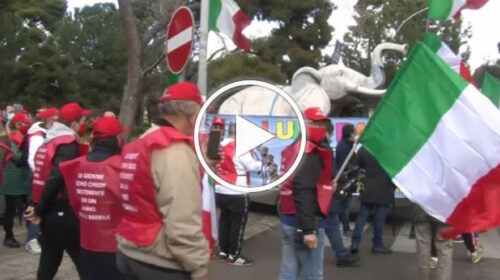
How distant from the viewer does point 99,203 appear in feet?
16.0

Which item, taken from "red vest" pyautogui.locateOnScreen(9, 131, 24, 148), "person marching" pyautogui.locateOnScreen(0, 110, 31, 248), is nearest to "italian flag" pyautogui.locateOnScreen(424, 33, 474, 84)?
"person marching" pyautogui.locateOnScreen(0, 110, 31, 248)

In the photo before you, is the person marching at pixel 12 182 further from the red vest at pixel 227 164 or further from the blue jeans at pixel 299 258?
the red vest at pixel 227 164

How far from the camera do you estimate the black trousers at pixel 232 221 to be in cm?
861

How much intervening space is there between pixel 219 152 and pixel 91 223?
119 cm

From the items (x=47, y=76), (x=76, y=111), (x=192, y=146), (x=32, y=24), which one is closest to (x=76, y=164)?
(x=76, y=111)

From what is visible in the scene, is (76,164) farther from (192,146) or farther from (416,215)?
(416,215)

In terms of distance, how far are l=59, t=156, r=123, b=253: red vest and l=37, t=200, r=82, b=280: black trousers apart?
0.71 m

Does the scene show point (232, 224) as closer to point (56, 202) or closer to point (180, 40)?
point (180, 40)

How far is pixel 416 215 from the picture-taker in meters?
6.75

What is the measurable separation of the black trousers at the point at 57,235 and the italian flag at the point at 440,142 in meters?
2.42

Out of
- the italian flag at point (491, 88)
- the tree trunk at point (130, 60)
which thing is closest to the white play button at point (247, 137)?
the italian flag at point (491, 88)

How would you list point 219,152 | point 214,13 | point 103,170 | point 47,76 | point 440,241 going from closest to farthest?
point 219,152, point 103,170, point 440,241, point 214,13, point 47,76

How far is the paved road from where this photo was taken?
7.95 m

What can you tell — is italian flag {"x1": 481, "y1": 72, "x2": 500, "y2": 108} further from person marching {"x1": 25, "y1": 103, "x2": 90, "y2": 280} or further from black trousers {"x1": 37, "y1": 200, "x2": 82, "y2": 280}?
black trousers {"x1": 37, "y1": 200, "x2": 82, "y2": 280}
